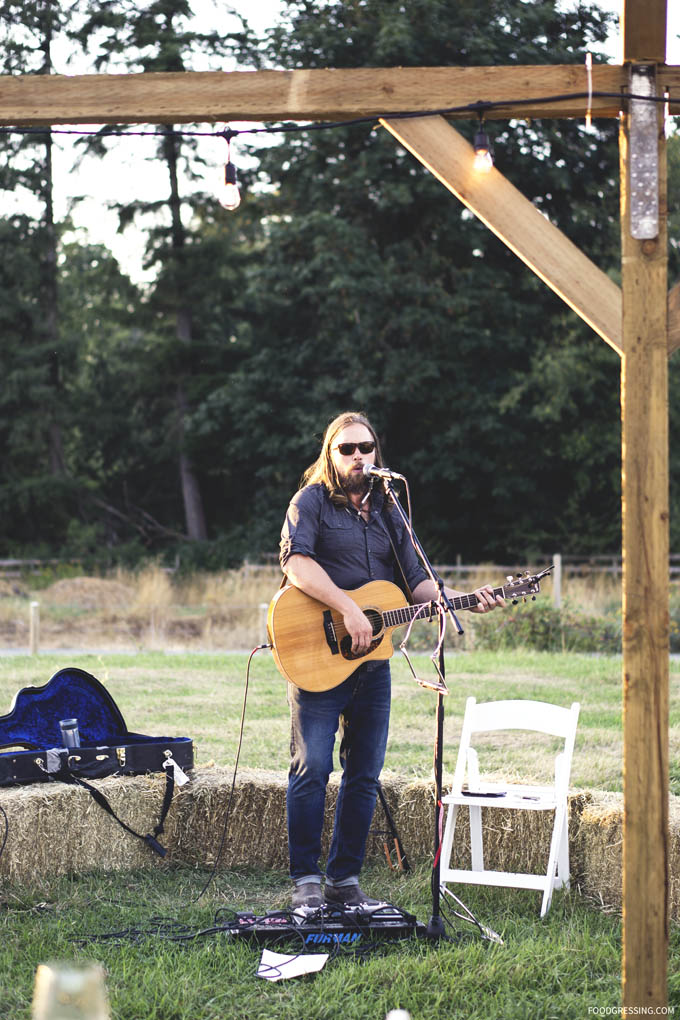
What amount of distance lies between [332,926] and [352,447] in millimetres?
1947

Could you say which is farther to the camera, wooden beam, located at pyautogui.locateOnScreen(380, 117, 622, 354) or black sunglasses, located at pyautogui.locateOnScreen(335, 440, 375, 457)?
black sunglasses, located at pyautogui.locateOnScreen(335, 440, 375, 457)

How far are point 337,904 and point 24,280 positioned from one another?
2562 centimetres

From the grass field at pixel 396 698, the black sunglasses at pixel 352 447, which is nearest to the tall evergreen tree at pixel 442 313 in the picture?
the grass field at pixel 396 698

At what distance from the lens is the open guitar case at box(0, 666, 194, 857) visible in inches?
210

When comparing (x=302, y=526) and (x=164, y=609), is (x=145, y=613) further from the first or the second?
(x=302, y=526)

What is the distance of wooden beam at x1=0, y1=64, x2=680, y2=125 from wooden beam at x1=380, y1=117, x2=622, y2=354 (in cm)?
12

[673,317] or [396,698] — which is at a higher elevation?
[673,317]

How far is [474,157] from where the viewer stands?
145 inches

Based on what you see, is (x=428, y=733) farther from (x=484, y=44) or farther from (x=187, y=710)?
(x=484, y=44)

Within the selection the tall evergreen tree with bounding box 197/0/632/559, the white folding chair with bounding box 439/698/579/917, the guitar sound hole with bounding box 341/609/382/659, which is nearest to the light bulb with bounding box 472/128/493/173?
the guitar sound hole with bounding box 341/609/382/659

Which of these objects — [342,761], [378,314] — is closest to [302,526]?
[342,761]

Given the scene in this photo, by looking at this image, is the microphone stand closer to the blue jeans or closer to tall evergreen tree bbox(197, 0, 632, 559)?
the blue jeans

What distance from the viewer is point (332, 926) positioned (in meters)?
4.42

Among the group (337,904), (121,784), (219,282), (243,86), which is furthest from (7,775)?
(219,282)
